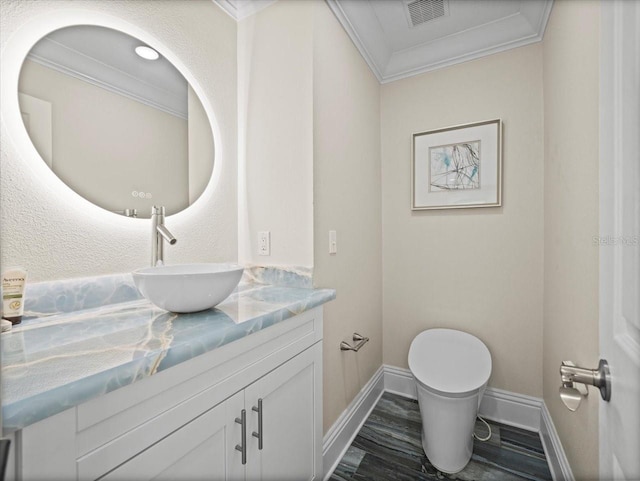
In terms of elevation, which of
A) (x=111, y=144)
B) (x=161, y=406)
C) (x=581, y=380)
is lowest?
(x=161, y=406)

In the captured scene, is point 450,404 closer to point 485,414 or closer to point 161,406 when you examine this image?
point 485,414

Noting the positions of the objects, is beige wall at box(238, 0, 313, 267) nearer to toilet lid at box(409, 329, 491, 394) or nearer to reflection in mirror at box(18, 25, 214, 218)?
reflection in mirror at box(18, 25, 214, 218)

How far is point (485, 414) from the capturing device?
184 centimetres

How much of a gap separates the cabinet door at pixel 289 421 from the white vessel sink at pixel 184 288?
0.96 feet

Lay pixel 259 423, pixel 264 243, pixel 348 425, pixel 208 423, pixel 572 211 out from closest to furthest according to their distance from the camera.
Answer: pixel 208 423, pixel 259 423, pixel 572 211, pixel 264 243, pixel 348 425

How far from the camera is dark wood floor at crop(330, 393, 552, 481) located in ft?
4.64

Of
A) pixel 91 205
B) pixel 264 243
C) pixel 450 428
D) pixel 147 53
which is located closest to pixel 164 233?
pixel 91 205

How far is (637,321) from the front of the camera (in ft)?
Result: 1.41

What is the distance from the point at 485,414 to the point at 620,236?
1.80m

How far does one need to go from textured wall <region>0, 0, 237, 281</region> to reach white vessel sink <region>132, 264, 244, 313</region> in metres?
0.29

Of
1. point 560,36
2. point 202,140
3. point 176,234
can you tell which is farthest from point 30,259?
point 560,36

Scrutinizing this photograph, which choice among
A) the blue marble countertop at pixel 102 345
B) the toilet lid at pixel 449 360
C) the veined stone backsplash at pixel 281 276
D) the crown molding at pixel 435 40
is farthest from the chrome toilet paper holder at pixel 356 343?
the crown molding at pixel 435 40

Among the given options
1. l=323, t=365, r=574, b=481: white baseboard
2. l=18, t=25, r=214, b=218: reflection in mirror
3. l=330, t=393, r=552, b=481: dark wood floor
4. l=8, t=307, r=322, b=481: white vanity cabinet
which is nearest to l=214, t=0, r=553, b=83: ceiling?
l=18, t=25, r=214, b=218: reflection in mirror

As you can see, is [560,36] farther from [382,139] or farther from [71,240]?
[71,240]
